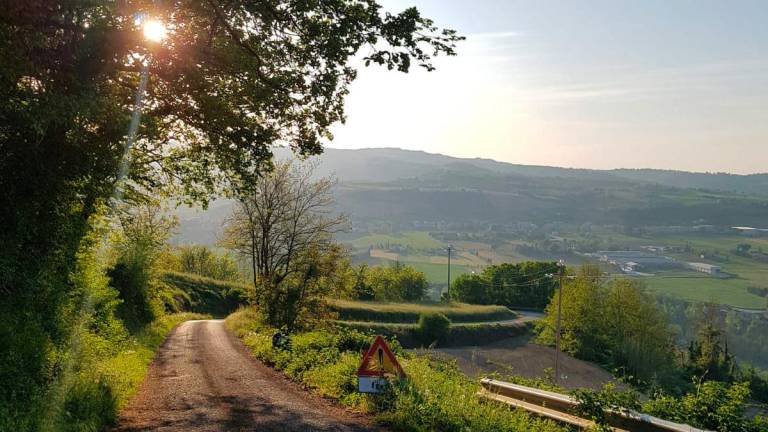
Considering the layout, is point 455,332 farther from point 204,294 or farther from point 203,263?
point 203,263

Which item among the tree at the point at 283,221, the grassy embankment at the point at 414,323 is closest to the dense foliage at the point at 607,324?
the grassy embankment at the point at 414,323

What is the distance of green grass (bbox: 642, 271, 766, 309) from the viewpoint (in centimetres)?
15612

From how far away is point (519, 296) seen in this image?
350 feet

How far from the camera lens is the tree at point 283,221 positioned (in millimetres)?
29906

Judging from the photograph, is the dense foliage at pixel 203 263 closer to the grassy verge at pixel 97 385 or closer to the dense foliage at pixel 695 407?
the grassy verge at pixel 97 385

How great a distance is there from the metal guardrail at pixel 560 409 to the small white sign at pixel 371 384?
185 cm

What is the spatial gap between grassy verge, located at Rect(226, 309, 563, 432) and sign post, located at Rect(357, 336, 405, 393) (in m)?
0.27

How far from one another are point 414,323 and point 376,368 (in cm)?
5421

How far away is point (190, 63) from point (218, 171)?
5118mm

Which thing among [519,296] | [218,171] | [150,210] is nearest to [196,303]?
[150,210]

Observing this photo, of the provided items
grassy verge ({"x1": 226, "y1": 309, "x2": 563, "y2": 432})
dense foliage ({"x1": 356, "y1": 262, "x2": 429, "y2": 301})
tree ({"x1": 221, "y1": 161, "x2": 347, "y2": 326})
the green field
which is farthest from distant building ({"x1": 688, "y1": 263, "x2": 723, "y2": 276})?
grassy verge ({"x1": 226, "y1": 309, "x2": 563, "y2": 432})

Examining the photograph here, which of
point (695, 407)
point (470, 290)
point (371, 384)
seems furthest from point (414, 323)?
point (695, 407)

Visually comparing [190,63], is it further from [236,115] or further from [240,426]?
[240,426]

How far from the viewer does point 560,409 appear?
9.39 metres
